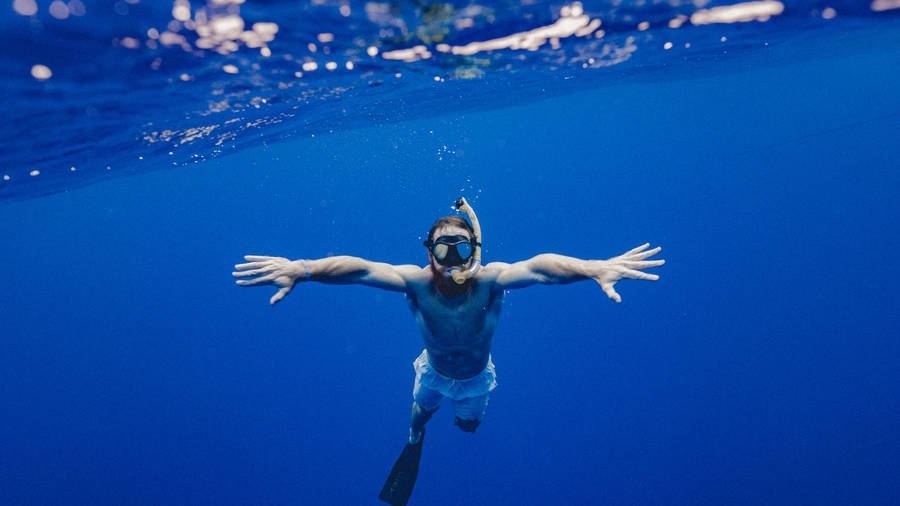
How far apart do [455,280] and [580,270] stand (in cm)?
111

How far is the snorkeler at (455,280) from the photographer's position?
12.5ft

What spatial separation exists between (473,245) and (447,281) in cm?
46

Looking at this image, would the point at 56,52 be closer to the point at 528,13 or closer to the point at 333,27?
the point at 333,27

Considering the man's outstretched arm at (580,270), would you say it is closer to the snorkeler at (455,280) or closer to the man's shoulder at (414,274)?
the snorkeler at (455,280)

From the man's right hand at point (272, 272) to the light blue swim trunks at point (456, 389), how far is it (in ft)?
8.13

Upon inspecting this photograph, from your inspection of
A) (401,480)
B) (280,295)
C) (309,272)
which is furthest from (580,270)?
(401,480)

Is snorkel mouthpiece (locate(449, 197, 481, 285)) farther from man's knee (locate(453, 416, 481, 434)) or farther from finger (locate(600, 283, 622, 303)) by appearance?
man's knee (locate(453, 416, 481, 434))

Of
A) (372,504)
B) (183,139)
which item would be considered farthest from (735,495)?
(183,139)

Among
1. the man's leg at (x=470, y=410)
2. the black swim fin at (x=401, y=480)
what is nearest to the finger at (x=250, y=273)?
the man's leg at (x=470, y=410)

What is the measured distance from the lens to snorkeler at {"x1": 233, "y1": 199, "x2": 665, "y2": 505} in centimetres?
381

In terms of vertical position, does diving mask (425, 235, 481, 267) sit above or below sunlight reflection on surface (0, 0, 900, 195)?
→ below

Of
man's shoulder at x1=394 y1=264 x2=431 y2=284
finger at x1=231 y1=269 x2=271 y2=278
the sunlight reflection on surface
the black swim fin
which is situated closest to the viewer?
finger at x1=231 y1=269 x2=271 y2=278

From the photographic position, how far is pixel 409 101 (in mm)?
11336

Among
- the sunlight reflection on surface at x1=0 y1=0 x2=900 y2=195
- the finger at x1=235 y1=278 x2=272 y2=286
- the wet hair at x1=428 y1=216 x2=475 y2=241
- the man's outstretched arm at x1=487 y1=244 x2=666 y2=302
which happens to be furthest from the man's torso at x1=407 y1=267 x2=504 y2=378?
the sunlight reflection on surface at x1=0 y1=0 x2=900 y2=195
